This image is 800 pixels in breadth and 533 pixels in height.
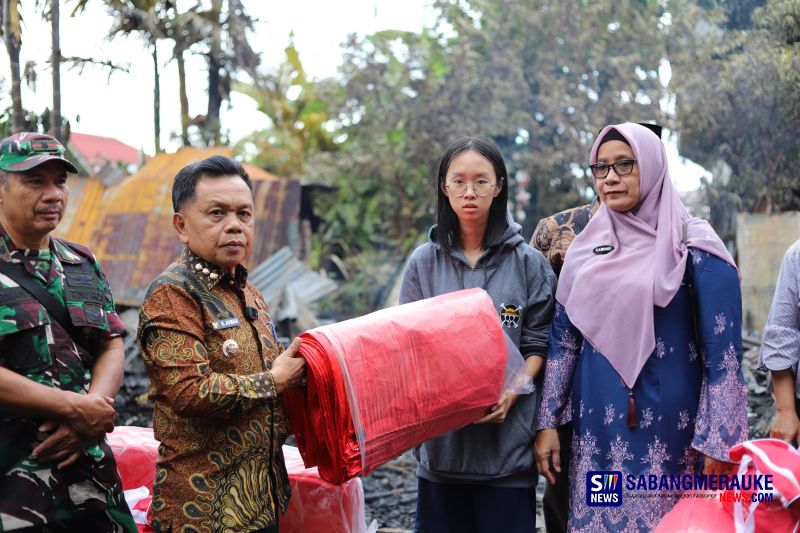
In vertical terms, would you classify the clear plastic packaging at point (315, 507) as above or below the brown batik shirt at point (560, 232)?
below

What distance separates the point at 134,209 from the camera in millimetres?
10102

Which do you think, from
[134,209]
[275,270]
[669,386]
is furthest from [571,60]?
[669,386]

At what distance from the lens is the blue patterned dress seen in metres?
2.29

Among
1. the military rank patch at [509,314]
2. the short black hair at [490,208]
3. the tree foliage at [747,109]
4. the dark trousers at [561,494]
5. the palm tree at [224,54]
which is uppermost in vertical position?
the palm tree at [224,54]

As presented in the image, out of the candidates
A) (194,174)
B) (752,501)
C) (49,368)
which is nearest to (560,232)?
(752,501)

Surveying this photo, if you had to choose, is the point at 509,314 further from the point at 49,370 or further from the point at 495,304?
the point at 49,370

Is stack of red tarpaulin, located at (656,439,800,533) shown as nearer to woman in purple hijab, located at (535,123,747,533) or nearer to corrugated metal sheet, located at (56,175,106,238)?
woman in purple hijab, located at (535,123,747,533)

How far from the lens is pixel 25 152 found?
2.09 m

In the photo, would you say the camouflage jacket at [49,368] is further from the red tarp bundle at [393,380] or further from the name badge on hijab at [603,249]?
the name badge on hijab at [603,249]

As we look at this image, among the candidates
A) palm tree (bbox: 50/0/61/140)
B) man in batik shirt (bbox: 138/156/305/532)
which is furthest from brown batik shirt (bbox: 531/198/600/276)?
palm tree (bbox: 50/0/61/140)

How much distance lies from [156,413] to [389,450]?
71 centimetres

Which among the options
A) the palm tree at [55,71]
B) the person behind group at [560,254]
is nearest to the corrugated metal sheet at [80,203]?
the palm tree at [55,71]

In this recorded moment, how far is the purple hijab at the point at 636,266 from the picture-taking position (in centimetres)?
233

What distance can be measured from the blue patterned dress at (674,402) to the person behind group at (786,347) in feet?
1.55
